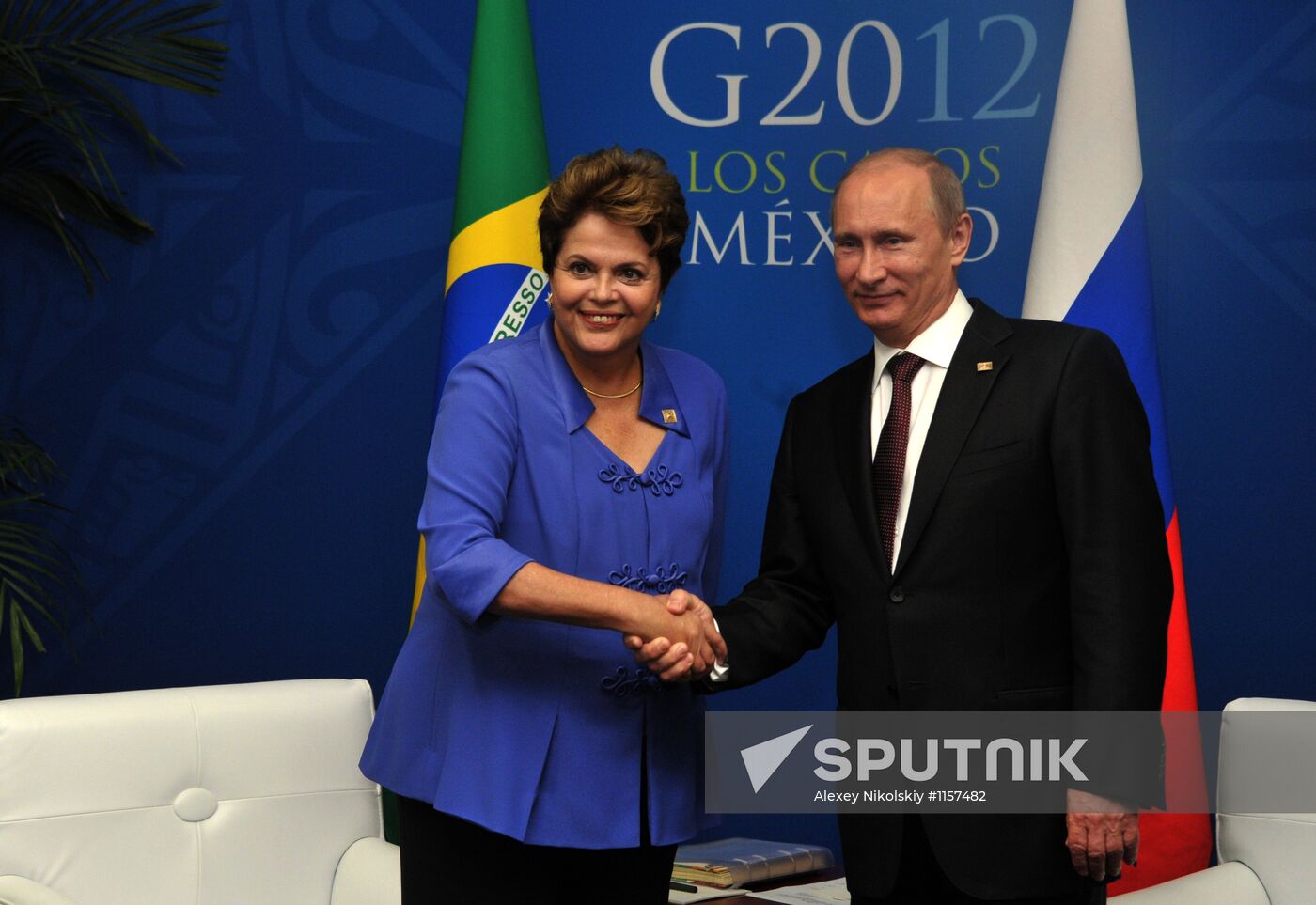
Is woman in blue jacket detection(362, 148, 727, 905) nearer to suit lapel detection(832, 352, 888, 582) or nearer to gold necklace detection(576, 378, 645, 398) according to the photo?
gold necklace detection(576, 378, 645, 398)

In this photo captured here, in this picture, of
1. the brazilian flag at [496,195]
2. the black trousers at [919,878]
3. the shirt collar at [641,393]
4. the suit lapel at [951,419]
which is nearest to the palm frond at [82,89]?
the brazilian flag at [496,195]

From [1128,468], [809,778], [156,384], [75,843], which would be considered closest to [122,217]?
[156,384]

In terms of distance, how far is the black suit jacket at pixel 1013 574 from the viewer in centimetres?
192

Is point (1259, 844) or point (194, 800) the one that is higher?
point (194, 800)

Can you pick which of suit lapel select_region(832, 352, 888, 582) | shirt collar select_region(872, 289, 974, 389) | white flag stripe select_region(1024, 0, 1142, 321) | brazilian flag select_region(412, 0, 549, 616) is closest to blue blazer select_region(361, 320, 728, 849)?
suit lapel select_region(832, 352, 888, 582)

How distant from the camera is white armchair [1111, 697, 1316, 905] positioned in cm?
270

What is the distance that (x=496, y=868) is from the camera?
1.90m

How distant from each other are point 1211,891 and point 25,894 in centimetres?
214

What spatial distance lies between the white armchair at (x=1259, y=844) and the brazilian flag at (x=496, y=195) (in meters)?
1.81

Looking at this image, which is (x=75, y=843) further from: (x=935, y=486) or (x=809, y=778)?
(x=809, y=778)

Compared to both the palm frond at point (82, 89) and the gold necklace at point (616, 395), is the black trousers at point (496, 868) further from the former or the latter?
the palm frond at point (82, 89)

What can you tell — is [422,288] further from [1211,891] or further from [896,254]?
[1211,891]

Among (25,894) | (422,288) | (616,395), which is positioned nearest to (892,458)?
(616,395)

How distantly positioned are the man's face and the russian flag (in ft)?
3.77
